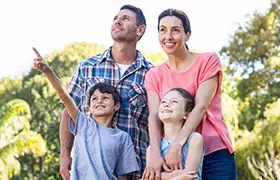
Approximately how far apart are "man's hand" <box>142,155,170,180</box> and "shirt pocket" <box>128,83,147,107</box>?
1043 millimetres

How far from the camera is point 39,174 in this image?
27594 mm

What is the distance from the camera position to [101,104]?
4922 millimetres

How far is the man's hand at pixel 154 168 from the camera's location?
4268 mm

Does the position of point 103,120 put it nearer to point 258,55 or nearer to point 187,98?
point 187,98

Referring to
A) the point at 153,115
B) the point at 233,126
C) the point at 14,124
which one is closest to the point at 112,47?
the point at 153,115

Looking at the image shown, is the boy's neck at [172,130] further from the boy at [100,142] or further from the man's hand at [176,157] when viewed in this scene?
the boy at [100,142]

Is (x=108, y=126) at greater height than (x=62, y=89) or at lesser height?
lesser

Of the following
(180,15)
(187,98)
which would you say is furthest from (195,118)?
(180,15)

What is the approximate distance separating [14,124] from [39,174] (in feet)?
15.7

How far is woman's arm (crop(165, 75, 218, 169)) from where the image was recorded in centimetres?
423

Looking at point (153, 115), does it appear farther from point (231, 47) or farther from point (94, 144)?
point (231, 47)

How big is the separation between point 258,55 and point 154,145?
23.1 m

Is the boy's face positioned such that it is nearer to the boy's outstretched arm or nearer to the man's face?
the boy's outstretched arm

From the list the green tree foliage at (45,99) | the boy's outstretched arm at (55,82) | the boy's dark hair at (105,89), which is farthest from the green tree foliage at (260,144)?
the boy's outstretched arm at (55,82)
